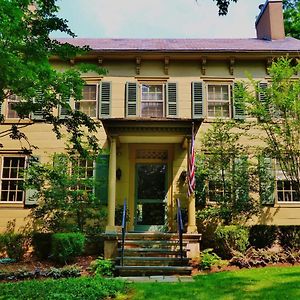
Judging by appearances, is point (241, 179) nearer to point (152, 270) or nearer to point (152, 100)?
point (152, 100)

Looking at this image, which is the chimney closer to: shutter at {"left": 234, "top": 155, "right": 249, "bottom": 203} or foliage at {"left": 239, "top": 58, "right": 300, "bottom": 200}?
foliage at {"left": 239, "top": 58, "right": 300, "bottom": 200}

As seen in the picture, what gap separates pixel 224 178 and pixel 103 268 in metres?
4.72

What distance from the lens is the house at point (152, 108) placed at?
40.3ft

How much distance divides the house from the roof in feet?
0.11

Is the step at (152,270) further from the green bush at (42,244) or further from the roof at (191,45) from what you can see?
the roof at (191,45)

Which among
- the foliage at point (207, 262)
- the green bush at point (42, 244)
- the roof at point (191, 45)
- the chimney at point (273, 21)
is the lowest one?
the foliage at point (207, 262)

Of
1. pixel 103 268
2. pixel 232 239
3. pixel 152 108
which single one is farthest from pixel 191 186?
pixel 152 108

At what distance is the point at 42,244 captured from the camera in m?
10.6

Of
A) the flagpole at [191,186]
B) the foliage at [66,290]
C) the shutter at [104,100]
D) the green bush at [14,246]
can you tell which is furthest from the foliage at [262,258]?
the shutter at [104,100]

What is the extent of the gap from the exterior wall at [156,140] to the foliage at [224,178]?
59 cm

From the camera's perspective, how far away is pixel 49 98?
8266mm

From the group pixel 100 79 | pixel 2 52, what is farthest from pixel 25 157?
pixel 2 52

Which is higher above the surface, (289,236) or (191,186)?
(191,186)

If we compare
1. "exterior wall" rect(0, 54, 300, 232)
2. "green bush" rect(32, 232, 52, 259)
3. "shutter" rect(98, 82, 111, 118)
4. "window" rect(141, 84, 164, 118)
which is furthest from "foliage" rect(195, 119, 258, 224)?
"green bush" rect(32, 232, 52, 259)
